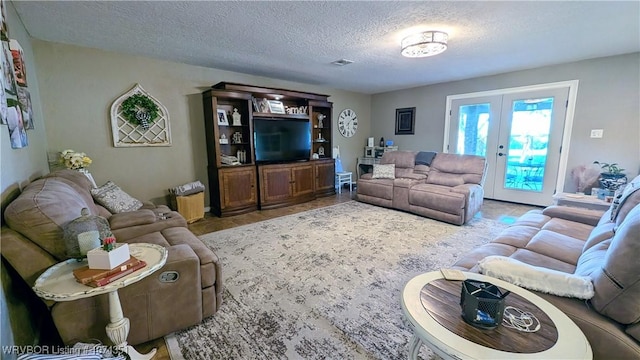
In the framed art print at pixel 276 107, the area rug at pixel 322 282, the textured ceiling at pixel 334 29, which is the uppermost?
the textured ceiling at pixel 334 29

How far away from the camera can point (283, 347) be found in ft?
5.17

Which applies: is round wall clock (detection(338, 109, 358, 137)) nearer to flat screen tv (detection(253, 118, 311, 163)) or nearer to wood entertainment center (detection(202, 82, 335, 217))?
wood entertainment center (detection(202, 82, 335, 217))

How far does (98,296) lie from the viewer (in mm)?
1442

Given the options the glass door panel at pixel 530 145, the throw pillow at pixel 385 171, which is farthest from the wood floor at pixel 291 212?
the throw pillow at pixel 385 171

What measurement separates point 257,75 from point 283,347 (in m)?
4.34

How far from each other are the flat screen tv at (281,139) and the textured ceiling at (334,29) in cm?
102

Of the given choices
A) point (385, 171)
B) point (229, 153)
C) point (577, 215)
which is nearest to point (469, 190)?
point (577, 215)

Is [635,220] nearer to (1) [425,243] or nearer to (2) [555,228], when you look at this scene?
(2) [555,228]

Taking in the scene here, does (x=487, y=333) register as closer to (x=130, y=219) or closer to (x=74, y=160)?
(x=130, y=219)

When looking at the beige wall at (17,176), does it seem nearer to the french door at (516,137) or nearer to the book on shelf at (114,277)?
the book on shelf at (114,277)

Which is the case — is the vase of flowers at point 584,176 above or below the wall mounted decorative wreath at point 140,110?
below

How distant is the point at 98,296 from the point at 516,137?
5.90 m

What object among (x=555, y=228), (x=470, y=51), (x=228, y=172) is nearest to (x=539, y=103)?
(x=470, y=51)

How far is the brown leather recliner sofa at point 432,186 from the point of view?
3709mm
